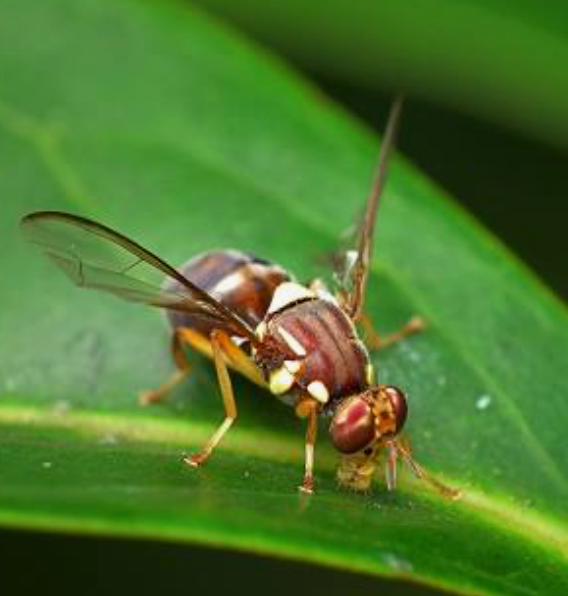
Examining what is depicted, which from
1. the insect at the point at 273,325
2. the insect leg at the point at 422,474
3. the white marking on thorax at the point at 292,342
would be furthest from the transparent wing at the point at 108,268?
the insect leg at the point at 422,474

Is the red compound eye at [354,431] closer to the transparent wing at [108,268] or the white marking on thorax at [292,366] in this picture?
the white marking on thorax at [292,366]

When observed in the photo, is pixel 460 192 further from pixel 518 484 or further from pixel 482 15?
pixel 518 484

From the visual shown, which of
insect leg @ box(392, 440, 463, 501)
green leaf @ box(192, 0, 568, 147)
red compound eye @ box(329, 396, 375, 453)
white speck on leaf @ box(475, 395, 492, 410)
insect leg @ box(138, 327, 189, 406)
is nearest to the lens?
insect leg @ box(392, 440, 463, 501)

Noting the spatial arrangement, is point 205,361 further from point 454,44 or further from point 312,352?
point 454,44

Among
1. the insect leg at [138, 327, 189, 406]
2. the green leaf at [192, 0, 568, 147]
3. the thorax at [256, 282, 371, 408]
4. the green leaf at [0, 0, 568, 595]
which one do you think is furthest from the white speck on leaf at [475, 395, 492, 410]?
the green leaf at [192, 0, 568, 147]

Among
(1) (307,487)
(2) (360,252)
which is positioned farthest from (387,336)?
(1) (307,487)

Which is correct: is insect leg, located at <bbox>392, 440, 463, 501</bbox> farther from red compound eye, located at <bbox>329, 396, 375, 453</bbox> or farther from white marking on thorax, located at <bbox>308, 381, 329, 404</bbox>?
white marking on thorax, located at <bbox>308, 381, 329, 404</bbox>

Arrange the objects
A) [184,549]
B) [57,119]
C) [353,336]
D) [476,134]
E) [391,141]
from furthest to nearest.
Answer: [476,134] → [184,549] → [57,119] → [391,141] → [353,336]

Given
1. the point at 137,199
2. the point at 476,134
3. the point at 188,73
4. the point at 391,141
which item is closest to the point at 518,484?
the point at 391,141
